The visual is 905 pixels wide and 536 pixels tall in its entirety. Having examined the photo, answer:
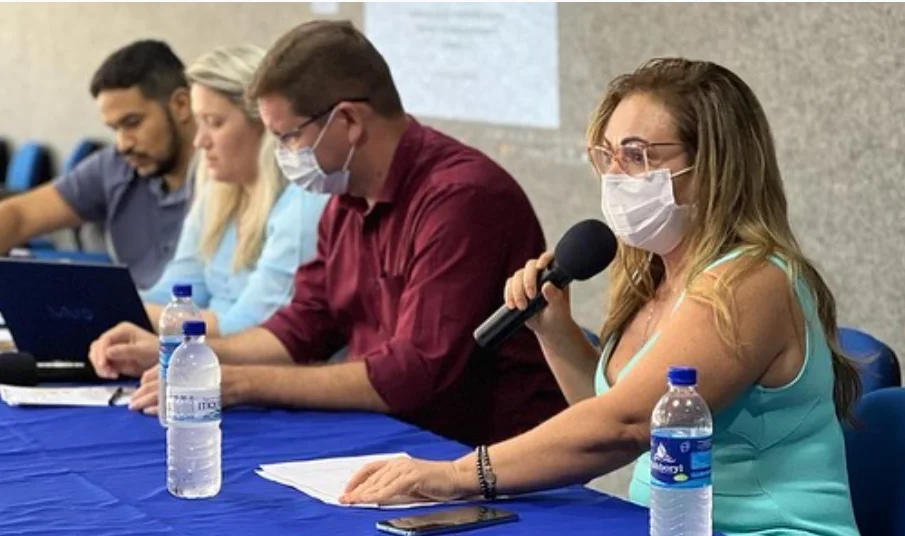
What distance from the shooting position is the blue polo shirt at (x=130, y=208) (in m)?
4.59

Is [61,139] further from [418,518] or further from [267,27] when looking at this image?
[418,518]

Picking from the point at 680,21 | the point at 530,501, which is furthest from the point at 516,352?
the point at 680,21

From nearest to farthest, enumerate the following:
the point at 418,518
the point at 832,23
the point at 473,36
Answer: the point at 418,518 → the point at 832,23 → the point at 473,36

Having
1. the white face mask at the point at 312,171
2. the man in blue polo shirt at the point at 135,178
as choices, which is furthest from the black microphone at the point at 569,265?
the man in blue polo shirt at the point at 135,178

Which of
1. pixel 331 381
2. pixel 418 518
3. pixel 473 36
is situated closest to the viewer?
pixel 418 518

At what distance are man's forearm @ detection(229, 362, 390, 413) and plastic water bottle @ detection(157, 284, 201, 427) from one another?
0.47ft

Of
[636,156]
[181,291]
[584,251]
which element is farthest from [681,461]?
[181,291]

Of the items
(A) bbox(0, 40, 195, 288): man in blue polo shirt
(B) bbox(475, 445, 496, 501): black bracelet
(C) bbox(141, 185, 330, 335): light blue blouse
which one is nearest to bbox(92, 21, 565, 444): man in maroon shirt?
(C) bbox(141, 185, 330, 335): light blue blouse

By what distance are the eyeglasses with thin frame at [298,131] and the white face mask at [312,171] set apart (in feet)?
0.04

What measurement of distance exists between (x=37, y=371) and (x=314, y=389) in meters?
0.65

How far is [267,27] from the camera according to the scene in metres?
5.66

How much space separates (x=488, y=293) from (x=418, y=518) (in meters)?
0.92

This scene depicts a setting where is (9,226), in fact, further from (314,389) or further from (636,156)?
(636,156)

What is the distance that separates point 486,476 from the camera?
216cm
